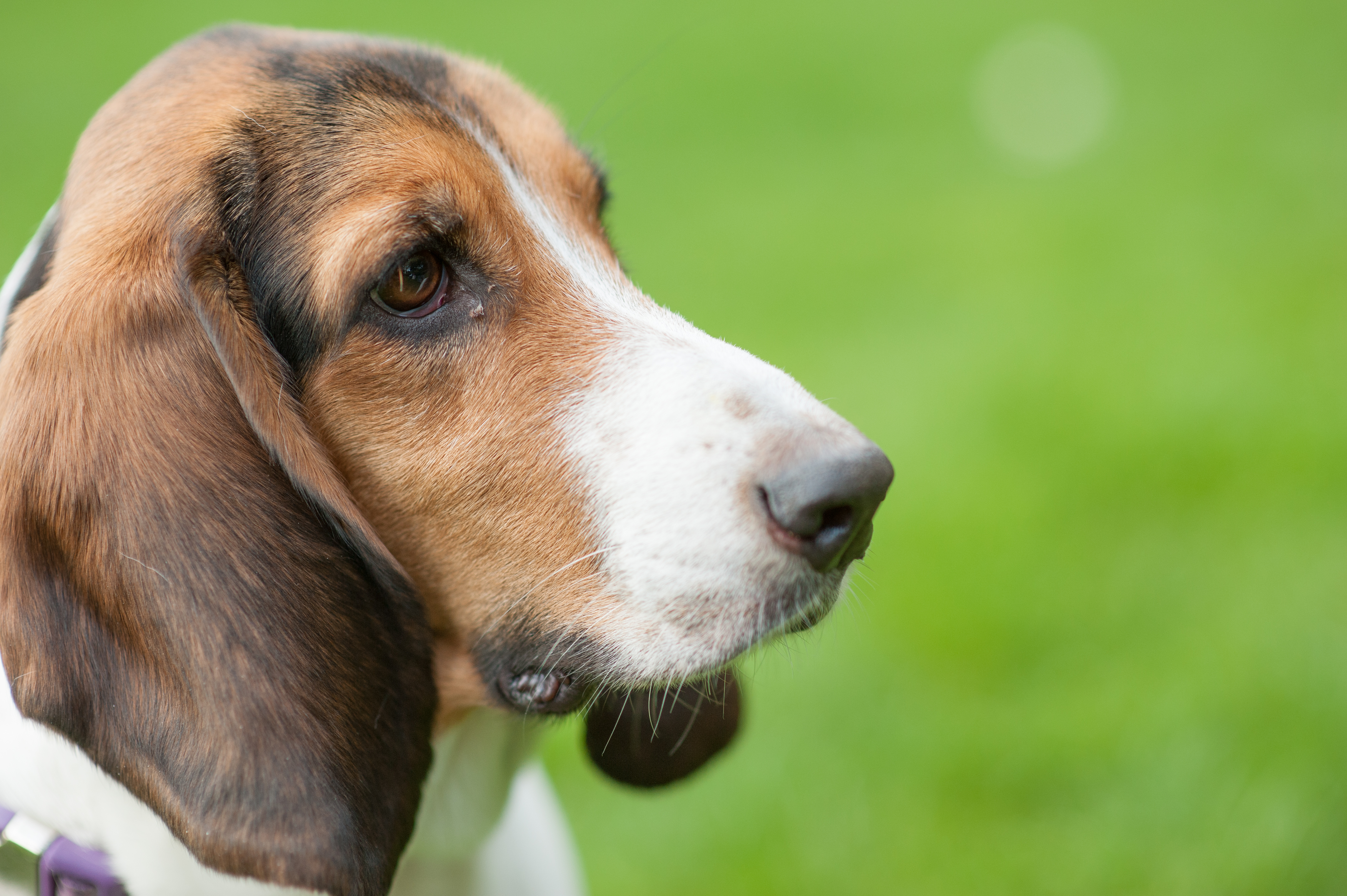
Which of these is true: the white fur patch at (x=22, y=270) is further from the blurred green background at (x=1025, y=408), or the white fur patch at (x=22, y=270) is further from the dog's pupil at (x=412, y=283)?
the blurred green background at (x=1025, y=408)

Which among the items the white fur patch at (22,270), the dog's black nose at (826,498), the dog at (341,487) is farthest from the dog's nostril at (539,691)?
the white fur patch at (22,270)

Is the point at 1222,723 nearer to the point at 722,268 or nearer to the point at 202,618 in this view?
the point at 202,618

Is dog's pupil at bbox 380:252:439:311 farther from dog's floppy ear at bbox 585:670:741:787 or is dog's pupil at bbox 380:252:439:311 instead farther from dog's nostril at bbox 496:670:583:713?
dog's floppy ear at bbox 585:670:741:787

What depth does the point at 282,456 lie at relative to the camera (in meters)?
2.52

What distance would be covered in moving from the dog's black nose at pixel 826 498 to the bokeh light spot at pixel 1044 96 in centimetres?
915

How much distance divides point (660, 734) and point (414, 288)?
1370 mm

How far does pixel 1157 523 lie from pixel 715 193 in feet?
21.3

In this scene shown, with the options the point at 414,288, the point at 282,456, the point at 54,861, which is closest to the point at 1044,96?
the point at 414,288

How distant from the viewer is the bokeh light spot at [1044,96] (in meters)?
11.2

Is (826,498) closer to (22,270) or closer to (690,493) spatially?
(690,493)

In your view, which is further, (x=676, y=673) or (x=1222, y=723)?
(x=1222, y=723)

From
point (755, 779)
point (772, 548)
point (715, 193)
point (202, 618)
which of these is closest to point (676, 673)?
point (772, 548)

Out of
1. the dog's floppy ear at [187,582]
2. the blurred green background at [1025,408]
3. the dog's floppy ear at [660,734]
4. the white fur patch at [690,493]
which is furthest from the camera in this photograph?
the blurred green background at [1025,408]

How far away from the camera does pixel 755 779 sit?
479cm
